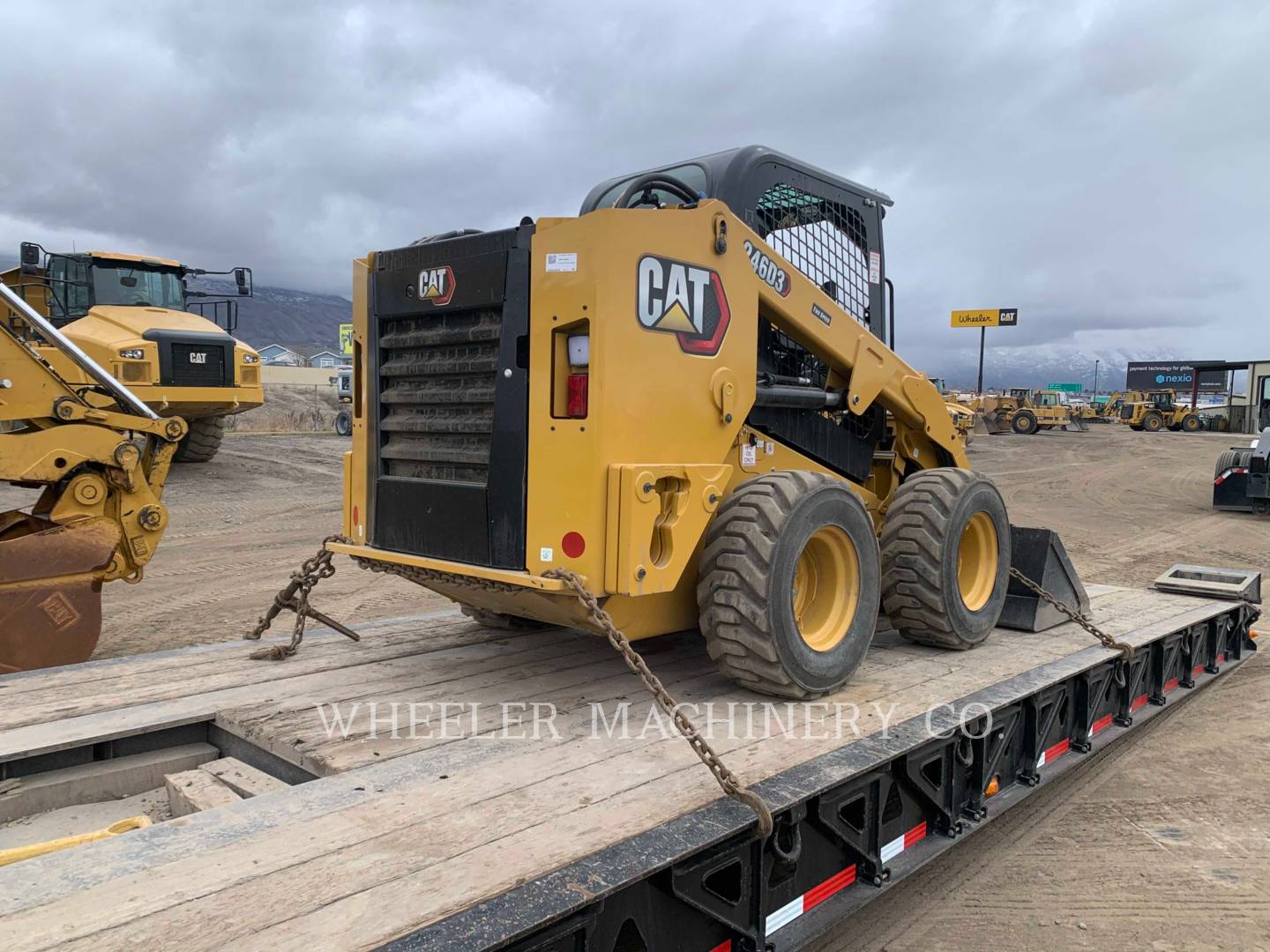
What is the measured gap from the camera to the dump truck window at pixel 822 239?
4.63 metres

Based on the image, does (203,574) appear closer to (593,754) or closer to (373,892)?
(593,754)

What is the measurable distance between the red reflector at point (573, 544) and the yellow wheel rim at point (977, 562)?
248cm

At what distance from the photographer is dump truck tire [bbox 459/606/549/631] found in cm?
498

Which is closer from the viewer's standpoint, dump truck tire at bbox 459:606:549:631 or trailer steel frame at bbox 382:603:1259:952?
trailer steel frame at bbox 382:603:1259:952

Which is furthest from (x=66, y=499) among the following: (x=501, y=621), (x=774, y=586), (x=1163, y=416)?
(x=1163, y=416)

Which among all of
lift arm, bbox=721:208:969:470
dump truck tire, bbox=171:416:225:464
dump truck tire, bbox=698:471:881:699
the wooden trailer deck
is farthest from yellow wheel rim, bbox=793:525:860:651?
dump truck tire, bbox=171:416:225:464

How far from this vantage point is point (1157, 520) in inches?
619

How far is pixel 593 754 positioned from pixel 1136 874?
2.39 meters

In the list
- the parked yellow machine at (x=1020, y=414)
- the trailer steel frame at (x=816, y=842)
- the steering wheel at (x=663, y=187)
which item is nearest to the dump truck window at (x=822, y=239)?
the steering wheel at (x=663, y=187)

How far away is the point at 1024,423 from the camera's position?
39656 mm

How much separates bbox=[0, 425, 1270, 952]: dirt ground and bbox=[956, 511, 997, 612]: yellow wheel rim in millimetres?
1013

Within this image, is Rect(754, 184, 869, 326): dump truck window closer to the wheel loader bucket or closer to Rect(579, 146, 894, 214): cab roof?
Rect(579, 146, 894, 214): cab roof

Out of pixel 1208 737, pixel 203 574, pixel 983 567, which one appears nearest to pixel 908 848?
pixel 983 567

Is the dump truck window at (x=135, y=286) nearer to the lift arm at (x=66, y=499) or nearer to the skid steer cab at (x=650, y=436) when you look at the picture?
the lift arm at (x=66, y=499)
